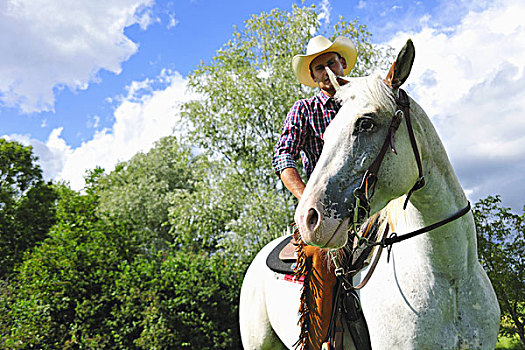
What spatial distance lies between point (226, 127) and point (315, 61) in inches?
423

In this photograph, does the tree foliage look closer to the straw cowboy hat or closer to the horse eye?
the straw cowboy hat

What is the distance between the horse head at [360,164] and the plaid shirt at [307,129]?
1.00 m

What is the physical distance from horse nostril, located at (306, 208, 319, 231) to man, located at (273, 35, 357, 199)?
96cm

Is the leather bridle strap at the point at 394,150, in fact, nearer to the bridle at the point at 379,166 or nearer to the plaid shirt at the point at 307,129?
the bridle at the point at 379,166

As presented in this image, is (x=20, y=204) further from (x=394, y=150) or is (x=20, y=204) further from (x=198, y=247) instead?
(x=394, y=150)

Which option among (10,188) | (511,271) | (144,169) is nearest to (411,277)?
(511,271)

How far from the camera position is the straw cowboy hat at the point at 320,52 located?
3461 mm

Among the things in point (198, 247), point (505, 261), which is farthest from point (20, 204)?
point (505, 261)

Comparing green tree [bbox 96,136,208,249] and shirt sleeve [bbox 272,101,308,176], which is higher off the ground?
green tree [bbox 96,136,208,249]

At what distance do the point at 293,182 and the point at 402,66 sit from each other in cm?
109

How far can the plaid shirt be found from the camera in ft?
10.1

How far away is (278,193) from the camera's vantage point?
41.9 ft

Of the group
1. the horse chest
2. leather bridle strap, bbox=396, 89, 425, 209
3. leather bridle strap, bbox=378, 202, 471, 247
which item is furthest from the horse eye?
the horse chest

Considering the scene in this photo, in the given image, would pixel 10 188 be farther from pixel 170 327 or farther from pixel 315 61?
pixel 315 61
